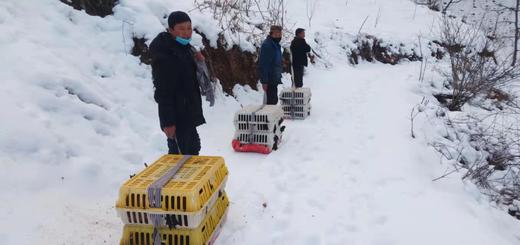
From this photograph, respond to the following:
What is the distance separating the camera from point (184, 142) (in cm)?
A: 391

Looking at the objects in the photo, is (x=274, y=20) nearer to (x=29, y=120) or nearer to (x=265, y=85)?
(x=265, y=85)

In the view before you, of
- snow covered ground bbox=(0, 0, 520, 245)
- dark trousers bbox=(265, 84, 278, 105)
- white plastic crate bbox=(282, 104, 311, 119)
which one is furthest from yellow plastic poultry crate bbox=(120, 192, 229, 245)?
white plastic crate bbox=(282, 104, 311, 119)

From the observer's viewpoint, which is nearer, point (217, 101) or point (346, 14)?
point (217, 101)

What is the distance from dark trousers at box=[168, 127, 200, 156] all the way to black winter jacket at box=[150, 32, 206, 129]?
7cm

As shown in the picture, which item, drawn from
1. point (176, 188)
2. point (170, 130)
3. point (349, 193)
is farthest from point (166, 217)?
point (349, 193)

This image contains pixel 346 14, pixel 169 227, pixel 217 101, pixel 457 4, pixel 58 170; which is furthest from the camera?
pixel 457 4

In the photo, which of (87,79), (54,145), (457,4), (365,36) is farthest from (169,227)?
(457,4)

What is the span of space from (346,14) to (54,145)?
18.1 meters

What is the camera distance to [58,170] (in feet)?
12.1

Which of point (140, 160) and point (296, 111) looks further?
point (296, 111)

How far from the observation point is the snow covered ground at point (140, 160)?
3451 mm

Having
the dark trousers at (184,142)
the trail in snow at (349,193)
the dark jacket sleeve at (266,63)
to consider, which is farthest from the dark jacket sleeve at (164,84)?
the dark jacket sleeve at (266,63)

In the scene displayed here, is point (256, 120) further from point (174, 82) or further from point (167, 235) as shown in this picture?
point (167, 235)

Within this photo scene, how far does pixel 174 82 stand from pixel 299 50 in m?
5.52
